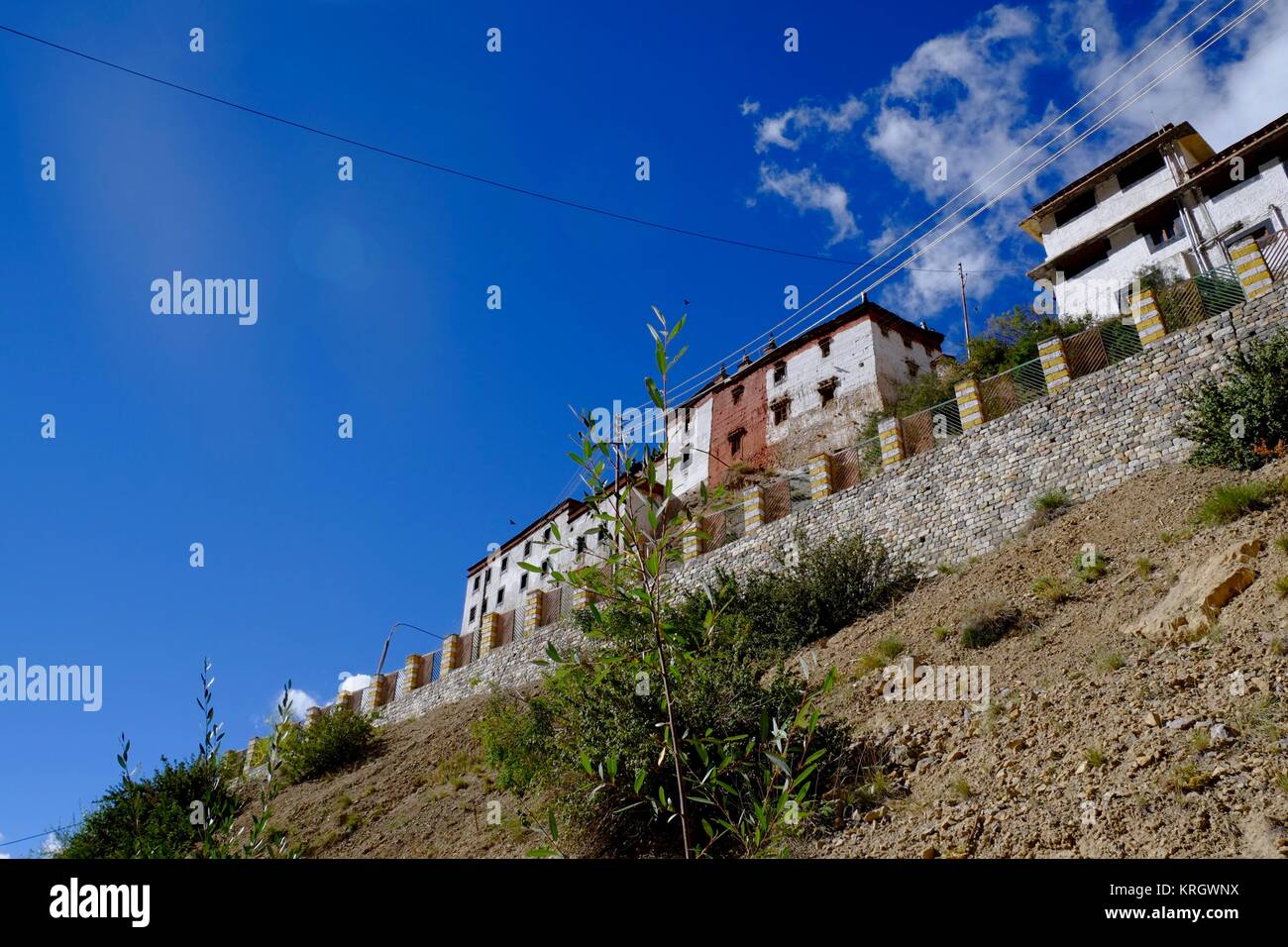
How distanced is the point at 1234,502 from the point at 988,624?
11.8 feet

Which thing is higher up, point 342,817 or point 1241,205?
point 1241,205

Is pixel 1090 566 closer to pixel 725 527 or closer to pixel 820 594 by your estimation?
pixel 820 594

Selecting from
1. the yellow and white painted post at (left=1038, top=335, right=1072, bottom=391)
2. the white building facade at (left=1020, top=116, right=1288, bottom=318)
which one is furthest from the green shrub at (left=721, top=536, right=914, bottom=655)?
the white building facade at (left=1020, top=116, right=1288, bottom=318)

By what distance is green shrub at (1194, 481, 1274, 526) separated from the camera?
10.5 meters

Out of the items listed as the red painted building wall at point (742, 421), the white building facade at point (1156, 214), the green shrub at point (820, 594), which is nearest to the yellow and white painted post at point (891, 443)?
the green shrub at point (820, 594)

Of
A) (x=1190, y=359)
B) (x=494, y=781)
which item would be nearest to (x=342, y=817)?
(x=494, y=781)

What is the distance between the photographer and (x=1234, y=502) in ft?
34.7

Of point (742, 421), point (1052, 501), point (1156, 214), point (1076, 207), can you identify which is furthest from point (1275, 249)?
point (742, 421)

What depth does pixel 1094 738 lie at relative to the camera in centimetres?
769

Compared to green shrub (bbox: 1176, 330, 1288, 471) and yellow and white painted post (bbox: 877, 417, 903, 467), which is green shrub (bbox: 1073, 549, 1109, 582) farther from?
yellow and white painted post (bbox: 877, 417, 903, 467)

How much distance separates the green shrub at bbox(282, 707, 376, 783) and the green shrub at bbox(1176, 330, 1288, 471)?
21.0 meters

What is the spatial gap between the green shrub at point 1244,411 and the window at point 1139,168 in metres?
18.2
